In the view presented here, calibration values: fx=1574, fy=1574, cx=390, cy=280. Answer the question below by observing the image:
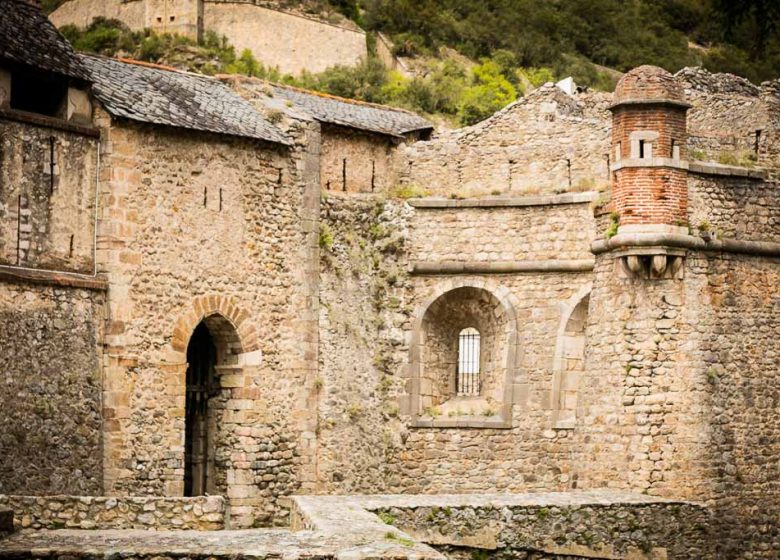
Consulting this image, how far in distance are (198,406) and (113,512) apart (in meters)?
9.44

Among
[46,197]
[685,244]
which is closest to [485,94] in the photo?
[685,244]

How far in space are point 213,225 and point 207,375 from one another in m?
2.90

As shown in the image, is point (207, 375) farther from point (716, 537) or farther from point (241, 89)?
point (716, 537)

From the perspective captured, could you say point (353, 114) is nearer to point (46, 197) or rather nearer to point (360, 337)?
point (360, 337)

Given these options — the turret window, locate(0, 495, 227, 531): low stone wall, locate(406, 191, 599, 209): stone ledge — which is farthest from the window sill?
the turret window

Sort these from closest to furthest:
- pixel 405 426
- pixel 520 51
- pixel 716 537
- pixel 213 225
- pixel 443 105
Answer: pixel 716 537
pixel 213 225
pixel 405 426
pixel 443 105
pixel 520 51

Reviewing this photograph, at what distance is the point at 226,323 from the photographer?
93.9ft

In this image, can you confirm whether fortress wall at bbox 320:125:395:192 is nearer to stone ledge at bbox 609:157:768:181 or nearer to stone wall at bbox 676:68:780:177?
stone wall at bbox 676:68:780:177

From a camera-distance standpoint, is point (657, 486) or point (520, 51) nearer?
point (657, 486)

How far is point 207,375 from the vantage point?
29188mm

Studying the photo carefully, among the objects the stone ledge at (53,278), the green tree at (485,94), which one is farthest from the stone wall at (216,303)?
the green tree at (485,94)

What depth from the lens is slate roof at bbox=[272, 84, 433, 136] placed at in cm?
3158

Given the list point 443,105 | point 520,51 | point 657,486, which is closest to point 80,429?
point 657,486

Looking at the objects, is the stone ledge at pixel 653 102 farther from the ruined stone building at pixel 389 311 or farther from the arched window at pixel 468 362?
the arched window at pixel 468 362
